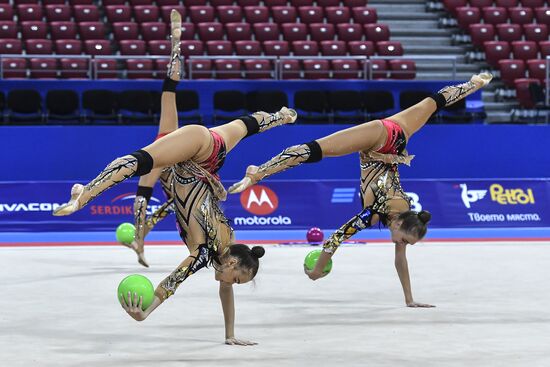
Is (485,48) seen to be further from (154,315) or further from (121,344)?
(121,344)

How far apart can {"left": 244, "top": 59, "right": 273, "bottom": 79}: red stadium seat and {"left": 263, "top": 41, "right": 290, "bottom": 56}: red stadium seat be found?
617 mm

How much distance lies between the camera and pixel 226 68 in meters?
19.4

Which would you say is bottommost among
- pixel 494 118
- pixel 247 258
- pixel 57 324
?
pixel 494 118

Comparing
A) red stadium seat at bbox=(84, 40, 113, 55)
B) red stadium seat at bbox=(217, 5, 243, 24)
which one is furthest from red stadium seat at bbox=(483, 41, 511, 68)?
red stadium seat at bbox=(84, 40, 113, 55)

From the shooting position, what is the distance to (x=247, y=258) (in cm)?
708

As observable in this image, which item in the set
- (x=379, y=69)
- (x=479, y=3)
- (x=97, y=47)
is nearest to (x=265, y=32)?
(x=379, y=69)

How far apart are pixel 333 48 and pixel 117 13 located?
4.59 m

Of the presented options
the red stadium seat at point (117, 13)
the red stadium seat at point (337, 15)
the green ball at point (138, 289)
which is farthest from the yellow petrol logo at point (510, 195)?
the green ball at point (138, 289)

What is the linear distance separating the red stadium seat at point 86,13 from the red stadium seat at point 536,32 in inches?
367

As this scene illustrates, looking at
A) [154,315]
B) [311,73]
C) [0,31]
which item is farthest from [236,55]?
[154,315]

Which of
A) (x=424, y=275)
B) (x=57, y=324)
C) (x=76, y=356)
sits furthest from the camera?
(x=424, y=275)

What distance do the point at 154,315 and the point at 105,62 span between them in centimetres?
1111

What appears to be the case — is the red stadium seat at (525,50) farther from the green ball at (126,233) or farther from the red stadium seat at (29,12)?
the green ball at (126,233)

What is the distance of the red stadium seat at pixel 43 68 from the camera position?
1889 centimetres
